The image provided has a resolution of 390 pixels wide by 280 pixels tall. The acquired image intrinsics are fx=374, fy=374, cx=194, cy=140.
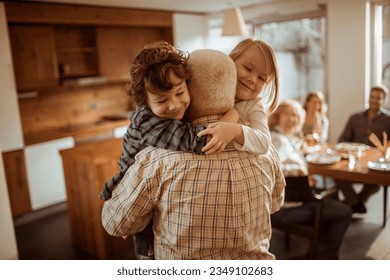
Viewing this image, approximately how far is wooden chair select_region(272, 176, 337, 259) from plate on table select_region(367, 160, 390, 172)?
244 millimetres

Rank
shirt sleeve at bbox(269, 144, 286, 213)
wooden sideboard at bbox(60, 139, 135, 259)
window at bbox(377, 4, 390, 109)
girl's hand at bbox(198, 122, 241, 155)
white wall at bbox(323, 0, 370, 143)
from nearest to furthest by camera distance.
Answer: girl's hand at bbox(198, 122, 241, 155), shirt sleeve at bbox(269, 144, 286, 213), window at bbox(377, 4, 390, 109), white wall at bbox(323, 0, 370, 143), wooden sideboard at bbox(60, 139, 135, 259)

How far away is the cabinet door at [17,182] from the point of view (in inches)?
126

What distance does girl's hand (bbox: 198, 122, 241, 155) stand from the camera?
0.77 metres

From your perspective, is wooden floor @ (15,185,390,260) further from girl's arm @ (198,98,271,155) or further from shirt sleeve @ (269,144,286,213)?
girl's arm @ (198,98,271,155)

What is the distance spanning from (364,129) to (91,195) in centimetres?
192

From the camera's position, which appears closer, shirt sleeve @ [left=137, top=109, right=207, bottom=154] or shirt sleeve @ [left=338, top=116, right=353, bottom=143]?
shirt sleeve @ [left=137, top=109, right=207, bottom=154]

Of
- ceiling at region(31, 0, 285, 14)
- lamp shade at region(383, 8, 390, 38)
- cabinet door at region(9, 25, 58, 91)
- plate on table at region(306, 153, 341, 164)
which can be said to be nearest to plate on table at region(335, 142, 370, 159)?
plate on table at region(306, 153, 341, 164)

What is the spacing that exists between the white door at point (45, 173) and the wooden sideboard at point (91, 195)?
0.95m

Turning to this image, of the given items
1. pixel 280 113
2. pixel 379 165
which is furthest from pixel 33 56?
pixel 379 165

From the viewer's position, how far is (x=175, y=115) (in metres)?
0.84

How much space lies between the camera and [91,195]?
2320 millimetres

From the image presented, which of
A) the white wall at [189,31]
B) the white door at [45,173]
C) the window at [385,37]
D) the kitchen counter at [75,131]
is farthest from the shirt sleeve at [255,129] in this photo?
the white wall at [189,31]

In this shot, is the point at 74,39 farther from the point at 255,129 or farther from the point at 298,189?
the point at 255,129

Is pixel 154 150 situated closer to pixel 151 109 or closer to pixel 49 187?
pixel 151 109
